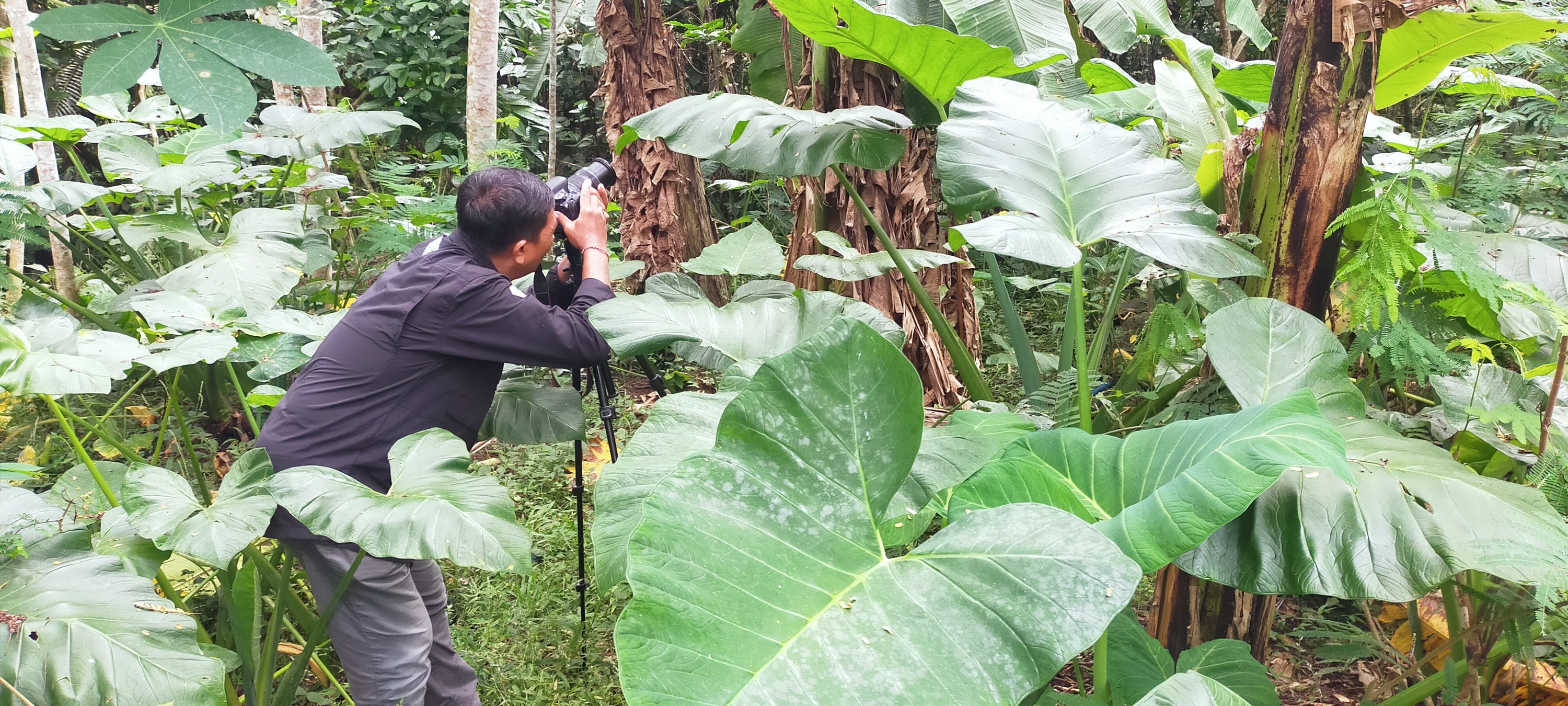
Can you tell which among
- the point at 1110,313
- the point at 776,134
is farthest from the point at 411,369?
the point at 1110,313

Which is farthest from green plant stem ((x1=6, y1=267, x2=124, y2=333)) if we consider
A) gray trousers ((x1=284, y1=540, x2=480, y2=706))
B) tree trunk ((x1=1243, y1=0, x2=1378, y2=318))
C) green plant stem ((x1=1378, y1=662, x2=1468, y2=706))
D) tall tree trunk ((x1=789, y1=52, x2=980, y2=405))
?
green plant stem ((x1=1378, y1=662, x2=1468, y2=706))

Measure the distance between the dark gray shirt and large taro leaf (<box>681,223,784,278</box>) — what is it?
0.71 ft

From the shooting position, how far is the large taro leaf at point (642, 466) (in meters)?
A: 1.01

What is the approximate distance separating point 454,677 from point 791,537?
5.28 feet

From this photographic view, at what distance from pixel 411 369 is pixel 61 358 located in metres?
0.58

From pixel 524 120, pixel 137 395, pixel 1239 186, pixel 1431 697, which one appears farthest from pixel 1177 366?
pixel 524 120

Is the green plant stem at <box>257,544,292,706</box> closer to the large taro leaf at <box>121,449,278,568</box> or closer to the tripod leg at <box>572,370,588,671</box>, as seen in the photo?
the large taro leaf at <box>121,449,278,568</box>

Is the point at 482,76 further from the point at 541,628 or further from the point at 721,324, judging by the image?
the point at 721,324

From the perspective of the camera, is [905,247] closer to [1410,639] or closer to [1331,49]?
[1331,49]

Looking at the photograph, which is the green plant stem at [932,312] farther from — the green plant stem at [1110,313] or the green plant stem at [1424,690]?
the green plant stem at [1424,690]

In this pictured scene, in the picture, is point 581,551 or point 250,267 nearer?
point 581,551

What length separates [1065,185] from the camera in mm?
1404

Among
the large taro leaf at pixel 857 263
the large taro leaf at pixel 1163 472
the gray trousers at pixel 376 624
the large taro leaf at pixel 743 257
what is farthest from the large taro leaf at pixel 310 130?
the large taro leaf at pixel 1163 472

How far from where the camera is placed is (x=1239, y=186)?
1512 millimetres
